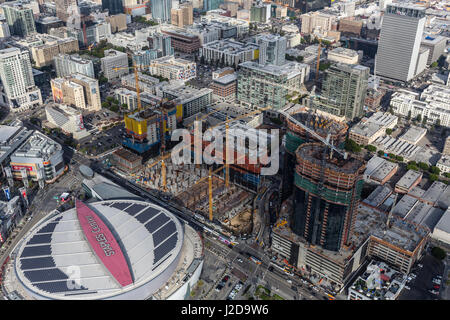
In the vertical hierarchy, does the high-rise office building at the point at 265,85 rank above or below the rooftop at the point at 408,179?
above

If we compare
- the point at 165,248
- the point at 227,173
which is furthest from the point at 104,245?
the point at 227,173

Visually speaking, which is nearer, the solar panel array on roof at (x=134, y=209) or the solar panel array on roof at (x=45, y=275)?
the solar panel array on roof at (x=45, y=275)

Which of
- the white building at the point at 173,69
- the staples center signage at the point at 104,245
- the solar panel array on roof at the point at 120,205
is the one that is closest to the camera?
the staples center signage at the point at 104,245

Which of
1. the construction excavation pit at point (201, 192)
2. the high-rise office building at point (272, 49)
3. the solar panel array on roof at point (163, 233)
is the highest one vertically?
the high-rise office building at point (272, 49)

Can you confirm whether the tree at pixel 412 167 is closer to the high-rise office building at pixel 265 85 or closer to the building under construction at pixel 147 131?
the high-rise office building at pixel 265 85

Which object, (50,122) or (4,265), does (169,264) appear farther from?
(50,122)

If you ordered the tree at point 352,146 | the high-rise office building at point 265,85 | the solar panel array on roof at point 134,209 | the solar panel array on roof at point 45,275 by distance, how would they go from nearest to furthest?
the solar panel array on roof at point 45,275, the solar panel array on roof at point 134,209, the tree at point 352,146, the high-rise office building at point 265,85

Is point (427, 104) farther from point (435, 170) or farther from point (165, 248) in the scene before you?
point (165, 248)

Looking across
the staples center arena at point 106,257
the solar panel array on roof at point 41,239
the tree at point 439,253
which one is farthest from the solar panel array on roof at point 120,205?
the tree at point 439,253
